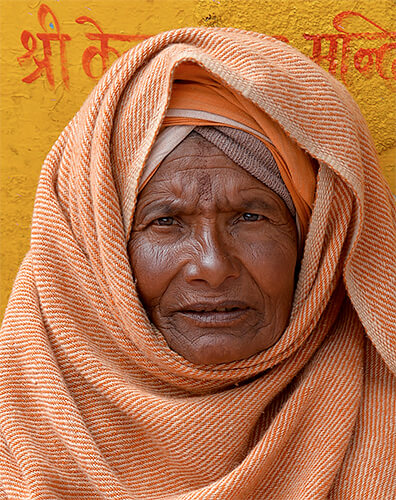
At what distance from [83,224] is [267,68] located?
0.70 metres

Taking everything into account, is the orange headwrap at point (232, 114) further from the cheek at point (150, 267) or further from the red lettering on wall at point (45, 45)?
the red lettering on wall at point (45, 45)

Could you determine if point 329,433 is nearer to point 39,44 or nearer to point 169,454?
point 169,454

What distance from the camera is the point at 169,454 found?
6.30ft

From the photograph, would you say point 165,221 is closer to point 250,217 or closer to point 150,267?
point 150,267

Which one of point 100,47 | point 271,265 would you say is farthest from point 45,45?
point 271,265

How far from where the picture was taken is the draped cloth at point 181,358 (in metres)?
1.85

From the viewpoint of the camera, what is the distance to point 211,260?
1803mm

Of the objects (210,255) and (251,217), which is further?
(251,217)

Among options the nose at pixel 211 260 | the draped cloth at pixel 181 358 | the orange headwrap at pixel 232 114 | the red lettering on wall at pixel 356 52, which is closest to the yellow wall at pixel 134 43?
the red lettering on wall at pixel 356 52

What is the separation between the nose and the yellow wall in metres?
1.18

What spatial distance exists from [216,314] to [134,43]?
134 centimetres

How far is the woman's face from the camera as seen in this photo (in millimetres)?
1851

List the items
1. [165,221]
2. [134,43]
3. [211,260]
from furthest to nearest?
[134,43]
[165,221]
[211,260]

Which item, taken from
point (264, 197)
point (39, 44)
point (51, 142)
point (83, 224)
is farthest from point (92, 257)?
point (39, 44)
